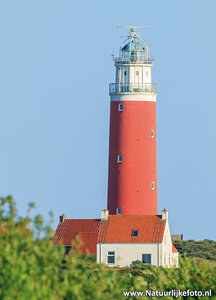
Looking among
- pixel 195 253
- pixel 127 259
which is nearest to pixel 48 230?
pixel 127 259

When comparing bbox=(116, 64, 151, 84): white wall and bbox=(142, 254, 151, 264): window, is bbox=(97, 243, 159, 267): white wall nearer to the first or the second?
bbox=(142, 254, 151, 264): window

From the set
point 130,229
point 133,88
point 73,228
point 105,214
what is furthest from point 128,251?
point 133,88

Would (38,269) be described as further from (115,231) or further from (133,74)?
(133,74)

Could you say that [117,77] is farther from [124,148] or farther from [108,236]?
[108,236]

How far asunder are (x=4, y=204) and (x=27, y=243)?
96 cm

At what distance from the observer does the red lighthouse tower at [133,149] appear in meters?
54.7

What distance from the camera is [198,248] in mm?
61531

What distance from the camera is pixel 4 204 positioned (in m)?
19.7

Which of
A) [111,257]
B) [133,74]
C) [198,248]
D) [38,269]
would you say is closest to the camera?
[38,269]

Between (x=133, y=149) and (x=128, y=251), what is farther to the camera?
(x=133, y=149)

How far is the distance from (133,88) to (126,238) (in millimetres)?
9395

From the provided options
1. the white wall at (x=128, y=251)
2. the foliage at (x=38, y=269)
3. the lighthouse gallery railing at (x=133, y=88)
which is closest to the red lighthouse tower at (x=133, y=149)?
the lighthouse gallery railing at (x=133, y=88)

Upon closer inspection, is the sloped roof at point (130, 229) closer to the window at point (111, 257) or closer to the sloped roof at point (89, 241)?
the sloped roof at point (89, 241)

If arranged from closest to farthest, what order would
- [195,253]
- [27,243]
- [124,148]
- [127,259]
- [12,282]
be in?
[12,282] → [27,243] → [127,259] → [124,148] → [195,253]
